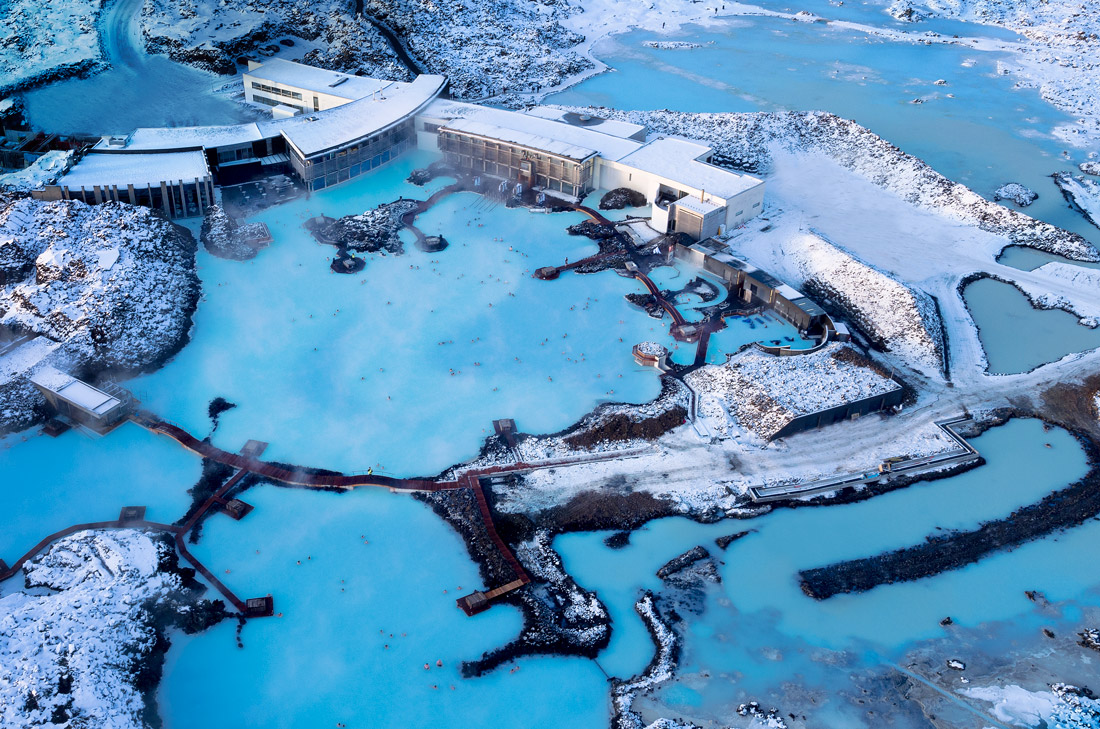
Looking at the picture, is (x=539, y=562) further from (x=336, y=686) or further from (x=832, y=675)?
(x=832, y=675)

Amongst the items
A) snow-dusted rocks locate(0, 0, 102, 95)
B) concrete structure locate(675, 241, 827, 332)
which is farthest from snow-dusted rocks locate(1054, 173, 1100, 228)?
snow-dusted rocks locate(0, 0, 102, 95)

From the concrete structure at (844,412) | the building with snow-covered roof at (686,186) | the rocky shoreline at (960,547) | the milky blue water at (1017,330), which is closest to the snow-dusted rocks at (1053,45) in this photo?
the milky blue water at (1017,330)

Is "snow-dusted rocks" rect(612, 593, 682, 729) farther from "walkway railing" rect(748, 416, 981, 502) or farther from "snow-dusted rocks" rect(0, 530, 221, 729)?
"snow-dusted rocks" rect(0, 530, 221, 729)

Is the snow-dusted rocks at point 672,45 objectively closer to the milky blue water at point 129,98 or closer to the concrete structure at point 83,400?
the milky blue water at point 129,98

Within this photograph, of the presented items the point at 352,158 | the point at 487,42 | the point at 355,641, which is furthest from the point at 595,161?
the point at 355,641

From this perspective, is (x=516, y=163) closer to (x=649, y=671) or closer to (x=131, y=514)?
(x=131, y=514)
